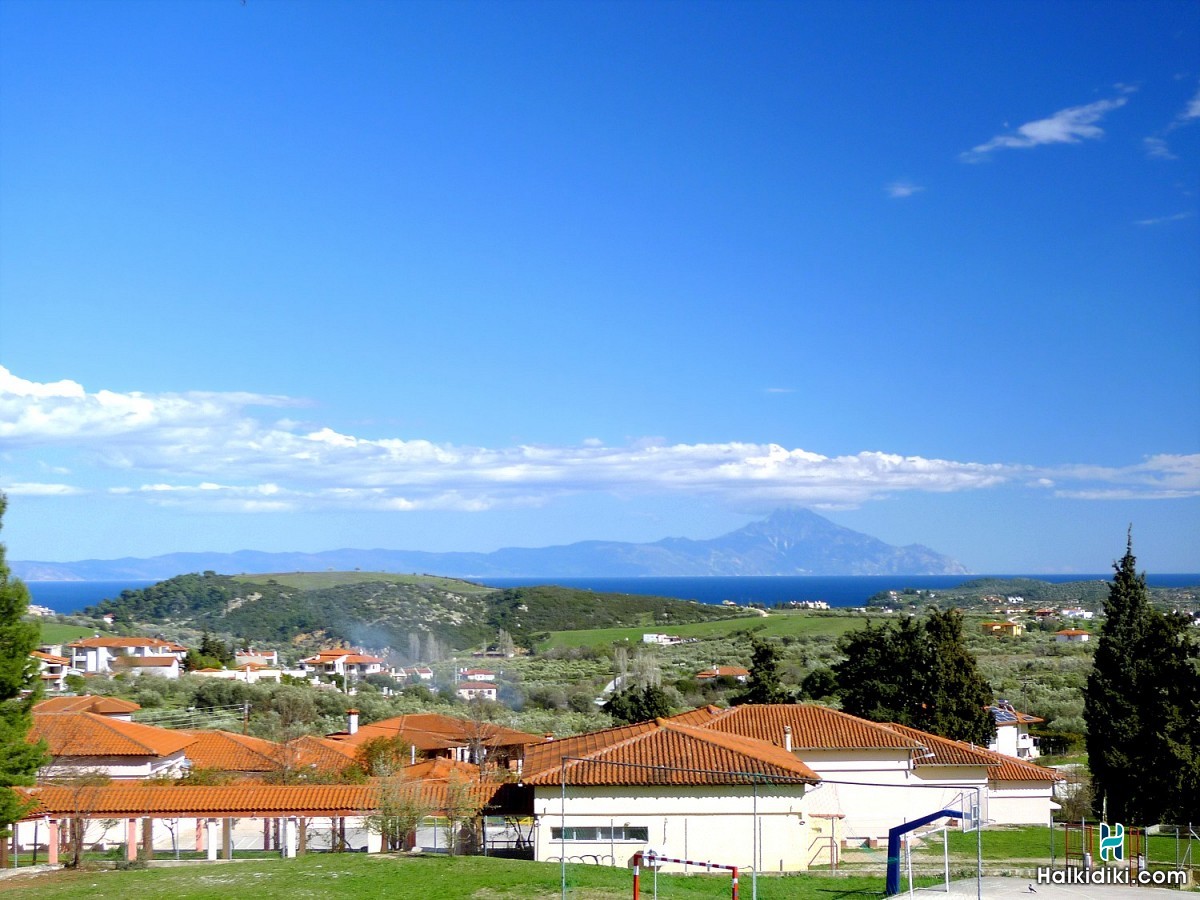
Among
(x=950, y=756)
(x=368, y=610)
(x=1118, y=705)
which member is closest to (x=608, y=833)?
(x=950, y=756)

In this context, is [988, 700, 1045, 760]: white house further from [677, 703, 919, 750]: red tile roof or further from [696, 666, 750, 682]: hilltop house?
[696, 666, 750, 682]: hilltop house

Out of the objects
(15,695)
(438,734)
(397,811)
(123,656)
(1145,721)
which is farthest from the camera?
(123,656)

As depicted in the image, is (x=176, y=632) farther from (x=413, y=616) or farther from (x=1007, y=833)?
(x=1007, y=833)

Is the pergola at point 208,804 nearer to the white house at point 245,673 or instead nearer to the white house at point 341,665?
the white house at point 245,673

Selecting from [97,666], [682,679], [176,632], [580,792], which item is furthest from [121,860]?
[176,632]

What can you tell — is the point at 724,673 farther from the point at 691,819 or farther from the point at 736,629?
the point at 736,629

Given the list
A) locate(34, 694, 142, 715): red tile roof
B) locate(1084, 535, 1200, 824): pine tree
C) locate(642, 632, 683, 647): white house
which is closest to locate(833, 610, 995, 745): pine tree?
locate(1084, 535, 1200, 824): pine tree

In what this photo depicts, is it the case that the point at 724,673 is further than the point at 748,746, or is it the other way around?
the point at 724,673

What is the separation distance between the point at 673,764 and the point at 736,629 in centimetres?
9984

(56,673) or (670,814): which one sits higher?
(670,814)

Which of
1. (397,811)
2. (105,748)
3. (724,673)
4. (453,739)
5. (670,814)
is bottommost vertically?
(724,673)

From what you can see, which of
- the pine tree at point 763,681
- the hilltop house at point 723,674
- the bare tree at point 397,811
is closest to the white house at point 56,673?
the pine tree at point 763,681

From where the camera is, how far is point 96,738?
108 ft

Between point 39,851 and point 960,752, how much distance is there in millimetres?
27018
